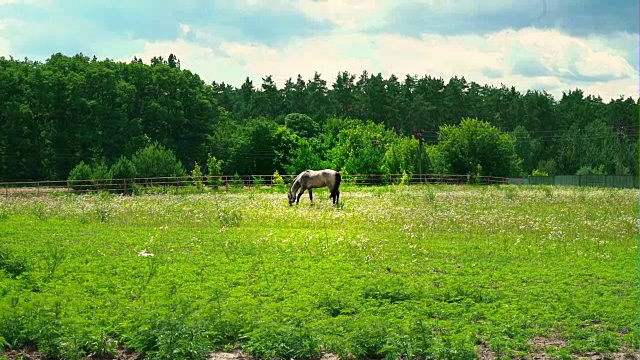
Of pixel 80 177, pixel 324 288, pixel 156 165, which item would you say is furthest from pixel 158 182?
pixel 324 288

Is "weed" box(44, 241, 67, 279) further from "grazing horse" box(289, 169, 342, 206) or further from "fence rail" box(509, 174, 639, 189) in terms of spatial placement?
"fence rail" box(509, 174, 639, 189)

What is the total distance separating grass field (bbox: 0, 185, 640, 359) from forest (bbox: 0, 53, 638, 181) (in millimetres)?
35762

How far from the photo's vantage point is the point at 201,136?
8981 centimetres

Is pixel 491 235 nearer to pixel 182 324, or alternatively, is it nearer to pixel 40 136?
pixel 182 324

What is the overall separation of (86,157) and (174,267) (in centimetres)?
6585

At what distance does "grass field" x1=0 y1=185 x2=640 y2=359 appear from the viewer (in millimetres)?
9273

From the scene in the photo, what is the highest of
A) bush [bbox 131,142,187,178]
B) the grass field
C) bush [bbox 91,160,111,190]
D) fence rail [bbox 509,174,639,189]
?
bush [bbox 131,142,187,178]

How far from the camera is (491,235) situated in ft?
69.3

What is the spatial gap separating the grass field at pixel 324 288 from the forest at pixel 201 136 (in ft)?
117

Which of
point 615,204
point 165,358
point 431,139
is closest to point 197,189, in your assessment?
point 615,204

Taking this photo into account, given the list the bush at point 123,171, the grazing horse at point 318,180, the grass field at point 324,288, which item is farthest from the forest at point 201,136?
the grass field at point 324,288

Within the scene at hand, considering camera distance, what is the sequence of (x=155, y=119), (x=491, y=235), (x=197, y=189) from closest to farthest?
(x=491, y=235), (x=197, y=189), (x=155, y=119)

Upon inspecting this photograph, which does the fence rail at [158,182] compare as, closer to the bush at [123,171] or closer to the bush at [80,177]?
the bush at [80,177]

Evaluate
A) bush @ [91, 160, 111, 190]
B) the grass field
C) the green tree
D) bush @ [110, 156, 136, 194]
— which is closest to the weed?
the grass field
